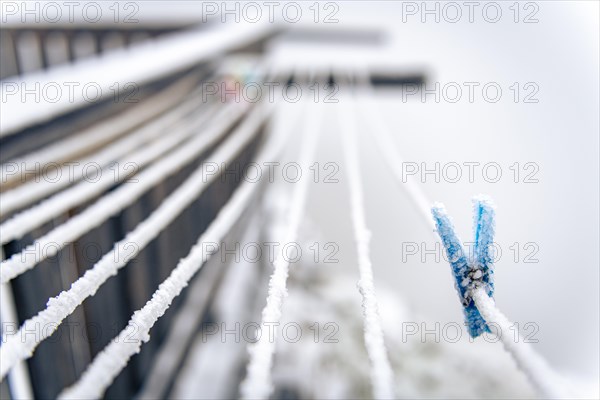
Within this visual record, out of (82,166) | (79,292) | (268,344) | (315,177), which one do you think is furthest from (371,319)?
(315,177)

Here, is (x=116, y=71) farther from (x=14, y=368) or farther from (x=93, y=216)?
(x=14, y=368)

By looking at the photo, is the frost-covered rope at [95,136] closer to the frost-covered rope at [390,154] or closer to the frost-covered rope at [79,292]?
the frost-covered rope at [79,292]

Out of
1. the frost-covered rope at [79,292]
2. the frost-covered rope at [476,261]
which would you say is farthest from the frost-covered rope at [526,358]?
the frost-covered rope at [79,292]

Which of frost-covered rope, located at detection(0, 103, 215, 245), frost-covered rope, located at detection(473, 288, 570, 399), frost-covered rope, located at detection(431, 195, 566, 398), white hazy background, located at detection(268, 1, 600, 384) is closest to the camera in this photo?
frost-covered rope, located at detection(473, 288, 570, 399)

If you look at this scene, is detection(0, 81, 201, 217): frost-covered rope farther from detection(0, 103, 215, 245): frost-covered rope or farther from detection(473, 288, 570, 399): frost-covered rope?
detection(473, 288, 570, 399): frost-covered rope

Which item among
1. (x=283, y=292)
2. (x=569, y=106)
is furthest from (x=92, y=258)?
(x=569, y=106)

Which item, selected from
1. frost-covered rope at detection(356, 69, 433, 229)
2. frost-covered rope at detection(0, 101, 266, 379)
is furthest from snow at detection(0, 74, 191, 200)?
frost-covered rope at detection(356, 69, 433, 229)
